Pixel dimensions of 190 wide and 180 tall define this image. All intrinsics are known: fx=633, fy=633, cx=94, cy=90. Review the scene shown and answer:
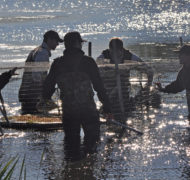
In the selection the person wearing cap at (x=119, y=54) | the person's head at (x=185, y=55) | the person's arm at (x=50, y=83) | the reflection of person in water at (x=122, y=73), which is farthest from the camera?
the reflection of person in water at (x=122, y=73)

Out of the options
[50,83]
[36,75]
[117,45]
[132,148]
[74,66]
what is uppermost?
[74,66]

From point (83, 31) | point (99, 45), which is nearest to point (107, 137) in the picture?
point (99, 45)

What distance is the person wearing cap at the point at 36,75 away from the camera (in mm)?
12375

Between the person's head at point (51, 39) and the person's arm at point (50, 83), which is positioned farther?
the person's head at point (51, 39)

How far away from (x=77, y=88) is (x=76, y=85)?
0.04m

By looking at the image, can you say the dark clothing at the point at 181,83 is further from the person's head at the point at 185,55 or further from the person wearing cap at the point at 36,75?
the person wearing cap at the point at 36,75

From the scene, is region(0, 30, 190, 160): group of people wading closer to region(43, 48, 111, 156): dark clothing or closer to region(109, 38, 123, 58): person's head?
region(43, 48, 111, 156): dark clothing

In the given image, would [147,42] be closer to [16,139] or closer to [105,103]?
[16,139]

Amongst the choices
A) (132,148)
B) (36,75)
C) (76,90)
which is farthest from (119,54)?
(76,90)

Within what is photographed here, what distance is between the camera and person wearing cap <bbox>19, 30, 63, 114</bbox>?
1238 cm

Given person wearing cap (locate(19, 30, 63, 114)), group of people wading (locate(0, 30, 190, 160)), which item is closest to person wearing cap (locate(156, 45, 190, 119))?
group of people wading (locate(0, 30, 190, 160))

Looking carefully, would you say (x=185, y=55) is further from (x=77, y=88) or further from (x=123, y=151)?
(x=77, y=88)

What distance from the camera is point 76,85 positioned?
7887mm

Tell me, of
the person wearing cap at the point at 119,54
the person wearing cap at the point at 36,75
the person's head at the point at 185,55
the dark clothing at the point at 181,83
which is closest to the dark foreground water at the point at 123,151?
the dark clothing at the point at 181,83
